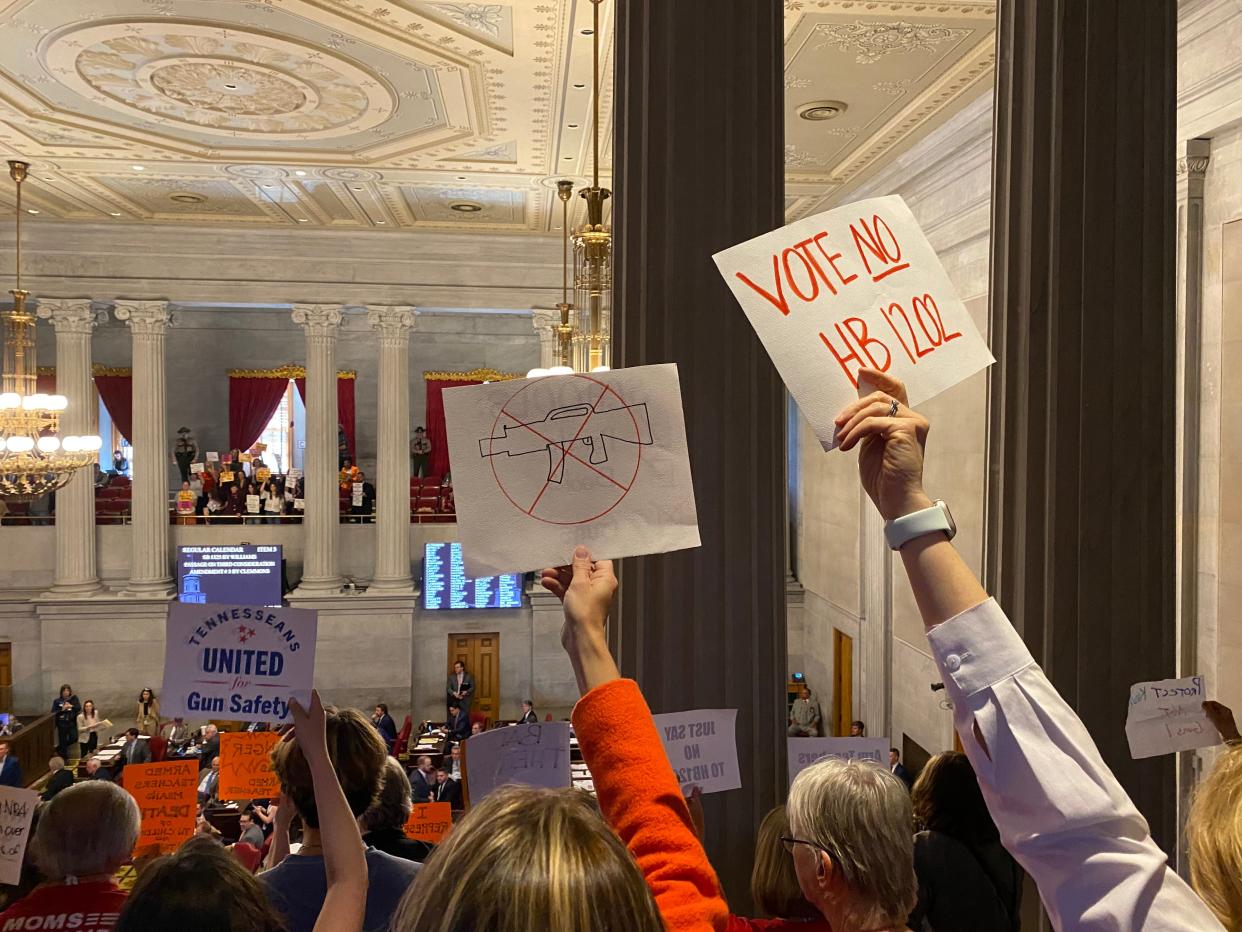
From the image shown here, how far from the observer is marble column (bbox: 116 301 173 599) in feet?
44.5

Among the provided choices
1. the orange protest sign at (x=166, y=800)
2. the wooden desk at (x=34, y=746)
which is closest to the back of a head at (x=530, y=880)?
the orange protest sign at (x=166, y=800)

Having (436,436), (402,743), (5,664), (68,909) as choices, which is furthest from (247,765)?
(436,436)

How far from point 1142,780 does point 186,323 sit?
18.3 meters

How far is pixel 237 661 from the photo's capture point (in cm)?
191

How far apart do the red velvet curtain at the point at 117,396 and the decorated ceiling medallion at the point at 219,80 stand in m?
9.05

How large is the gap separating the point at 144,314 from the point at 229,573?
Result: 3916 millimetres

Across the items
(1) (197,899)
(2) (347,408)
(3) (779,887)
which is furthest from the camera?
(2) (347,408)

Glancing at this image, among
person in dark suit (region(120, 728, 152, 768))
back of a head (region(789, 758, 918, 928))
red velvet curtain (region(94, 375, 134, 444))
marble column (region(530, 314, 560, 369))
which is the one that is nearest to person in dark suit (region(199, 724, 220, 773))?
person in dark suit (region(120, 728, 152, 768))

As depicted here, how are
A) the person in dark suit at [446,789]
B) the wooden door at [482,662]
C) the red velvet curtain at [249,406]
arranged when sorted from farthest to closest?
1. the red velvet curtain at [249,406]
2. the wooden door at [482,662]
3. the person in dark suit at [446,789]

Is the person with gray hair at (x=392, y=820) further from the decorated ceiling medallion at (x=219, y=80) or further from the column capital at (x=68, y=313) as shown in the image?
the column capital at (x=68, y=313)

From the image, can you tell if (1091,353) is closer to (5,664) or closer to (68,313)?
(68,313)

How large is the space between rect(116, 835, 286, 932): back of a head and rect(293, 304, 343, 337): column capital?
13.3 metres

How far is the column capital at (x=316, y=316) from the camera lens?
547 inches

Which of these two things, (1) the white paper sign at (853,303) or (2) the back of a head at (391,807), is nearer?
(1) the white paper sign at (853,303)
